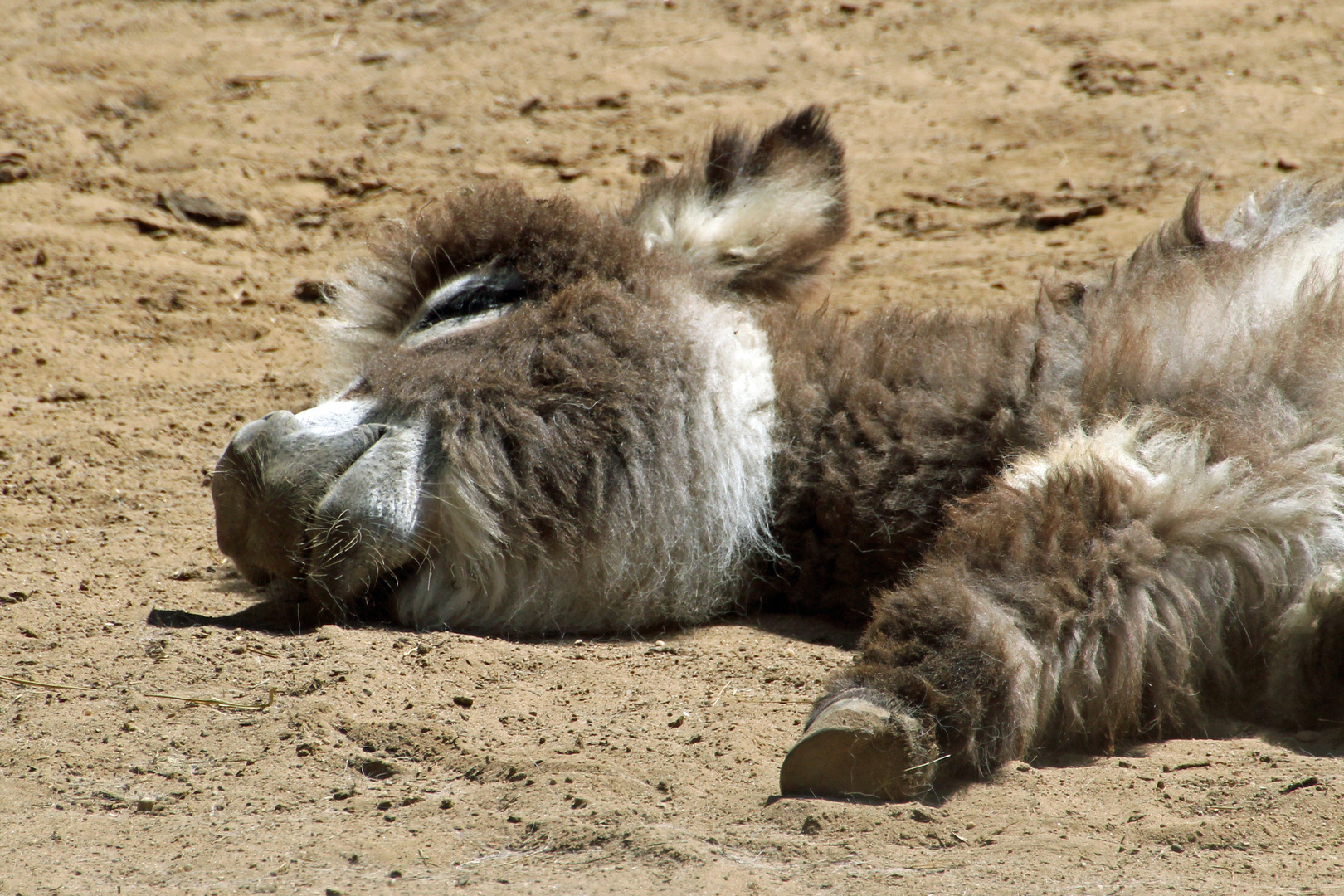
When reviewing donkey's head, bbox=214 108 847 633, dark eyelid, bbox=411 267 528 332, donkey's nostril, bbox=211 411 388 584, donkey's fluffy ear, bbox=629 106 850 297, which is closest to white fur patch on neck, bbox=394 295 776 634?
donkey's head, bbox=214 108 847 633

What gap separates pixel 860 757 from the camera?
2193mm

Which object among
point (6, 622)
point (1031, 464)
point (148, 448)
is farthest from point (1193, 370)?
point (148, 448)

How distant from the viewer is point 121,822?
215 centimetres

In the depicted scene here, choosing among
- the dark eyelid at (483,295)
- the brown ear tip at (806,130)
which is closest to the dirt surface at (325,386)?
the brown ear tip at (806,130)

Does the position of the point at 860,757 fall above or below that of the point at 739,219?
below

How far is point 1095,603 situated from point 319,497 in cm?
169

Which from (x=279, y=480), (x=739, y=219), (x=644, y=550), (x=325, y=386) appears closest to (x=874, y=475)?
(x=644, y=550)

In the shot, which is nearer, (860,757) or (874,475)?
(860,757)

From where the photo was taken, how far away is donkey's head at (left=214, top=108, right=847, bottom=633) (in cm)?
286

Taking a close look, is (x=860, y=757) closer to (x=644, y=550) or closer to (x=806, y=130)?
(x=644, y=550)

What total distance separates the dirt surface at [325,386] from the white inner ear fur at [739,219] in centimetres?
59

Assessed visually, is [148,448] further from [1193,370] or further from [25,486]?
[1193,370]

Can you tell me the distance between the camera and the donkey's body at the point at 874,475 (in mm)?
2436

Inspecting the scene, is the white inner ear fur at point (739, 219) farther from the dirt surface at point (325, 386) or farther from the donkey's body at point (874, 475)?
the dirt surface at point (325, 386)
